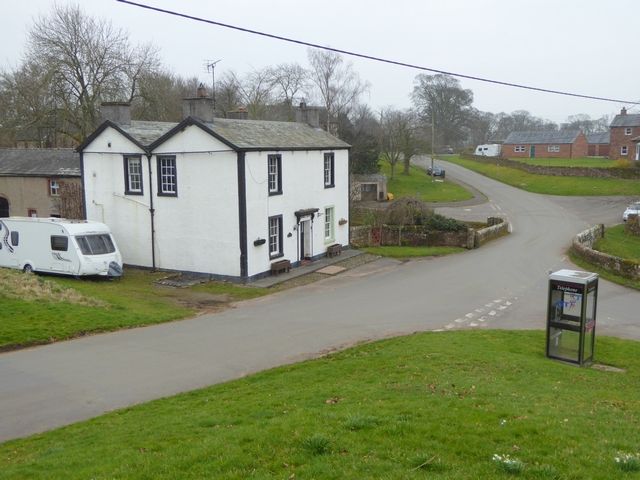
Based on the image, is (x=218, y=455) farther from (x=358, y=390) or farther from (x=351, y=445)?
(x=358, y=390)

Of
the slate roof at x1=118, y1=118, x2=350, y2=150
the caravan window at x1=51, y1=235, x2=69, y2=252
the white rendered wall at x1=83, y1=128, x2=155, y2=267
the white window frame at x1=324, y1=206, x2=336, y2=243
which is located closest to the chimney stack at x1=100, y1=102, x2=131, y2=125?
the slate roof at x1=118, y1=118, x2=350, y2=150

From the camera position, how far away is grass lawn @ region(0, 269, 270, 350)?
17.4 meters

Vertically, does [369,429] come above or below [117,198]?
below

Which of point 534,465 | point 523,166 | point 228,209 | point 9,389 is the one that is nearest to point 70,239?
point 228,209

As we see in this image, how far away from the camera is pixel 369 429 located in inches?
317

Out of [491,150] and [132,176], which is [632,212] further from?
[491,150]

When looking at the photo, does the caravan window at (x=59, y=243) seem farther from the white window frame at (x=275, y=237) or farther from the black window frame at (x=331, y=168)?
the black window frame at (x=331, y=168)

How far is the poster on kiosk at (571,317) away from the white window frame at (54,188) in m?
30.7

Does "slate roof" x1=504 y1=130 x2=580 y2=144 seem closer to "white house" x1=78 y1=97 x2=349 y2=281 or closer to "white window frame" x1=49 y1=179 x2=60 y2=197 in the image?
"white house" x1=78 y1=97 x2=349 y2=281

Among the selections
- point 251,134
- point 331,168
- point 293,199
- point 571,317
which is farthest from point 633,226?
point 571,317

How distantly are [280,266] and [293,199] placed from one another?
340cm

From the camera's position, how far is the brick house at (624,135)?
255ft

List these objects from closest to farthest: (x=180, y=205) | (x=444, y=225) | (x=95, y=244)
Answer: (x=95, y=244)
(x=180, y=205)
(x=444, y=225)

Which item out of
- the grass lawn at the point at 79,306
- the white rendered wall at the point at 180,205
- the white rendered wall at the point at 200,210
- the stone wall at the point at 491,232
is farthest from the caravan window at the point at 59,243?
the stone wall at the point at 491,232
